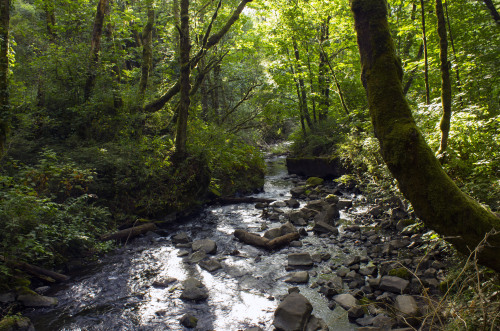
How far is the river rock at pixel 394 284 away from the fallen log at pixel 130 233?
20.6 ft

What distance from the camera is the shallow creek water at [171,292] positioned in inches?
179

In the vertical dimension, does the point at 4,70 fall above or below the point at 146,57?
below

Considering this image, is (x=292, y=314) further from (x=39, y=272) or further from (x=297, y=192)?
(x=297, y=192)

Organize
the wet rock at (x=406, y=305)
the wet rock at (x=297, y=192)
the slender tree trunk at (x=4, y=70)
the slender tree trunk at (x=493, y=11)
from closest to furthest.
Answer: the wet rock at (x=406, y=305), the slender tree trunk at (x=4, y=70), the slender tree trunk at (x=493, y=11), the wet rock at (x=297, y=192)

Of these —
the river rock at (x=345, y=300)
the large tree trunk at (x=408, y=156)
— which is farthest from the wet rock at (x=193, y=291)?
the large tree trunk at (x=408, y=156)

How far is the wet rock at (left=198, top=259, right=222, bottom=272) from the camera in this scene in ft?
20.9

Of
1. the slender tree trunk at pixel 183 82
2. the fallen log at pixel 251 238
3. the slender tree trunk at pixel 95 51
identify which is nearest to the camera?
the fallen log at pixel 251 238

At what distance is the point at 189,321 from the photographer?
14.7ft

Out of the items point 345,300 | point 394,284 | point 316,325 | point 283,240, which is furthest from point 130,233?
point 394,284

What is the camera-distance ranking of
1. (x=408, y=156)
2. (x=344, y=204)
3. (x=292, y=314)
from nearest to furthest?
1. (x=408, y=156)
2. (x=292, y=314)
3. (x=344, y=204)

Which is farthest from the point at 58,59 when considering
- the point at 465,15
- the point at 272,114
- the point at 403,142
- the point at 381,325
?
the point at 465,15

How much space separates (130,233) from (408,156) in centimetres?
727

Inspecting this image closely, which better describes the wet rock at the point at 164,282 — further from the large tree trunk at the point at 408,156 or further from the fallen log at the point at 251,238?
the large tree trunk at the point at 408,156

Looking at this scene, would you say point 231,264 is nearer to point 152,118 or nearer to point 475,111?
point 475,111
